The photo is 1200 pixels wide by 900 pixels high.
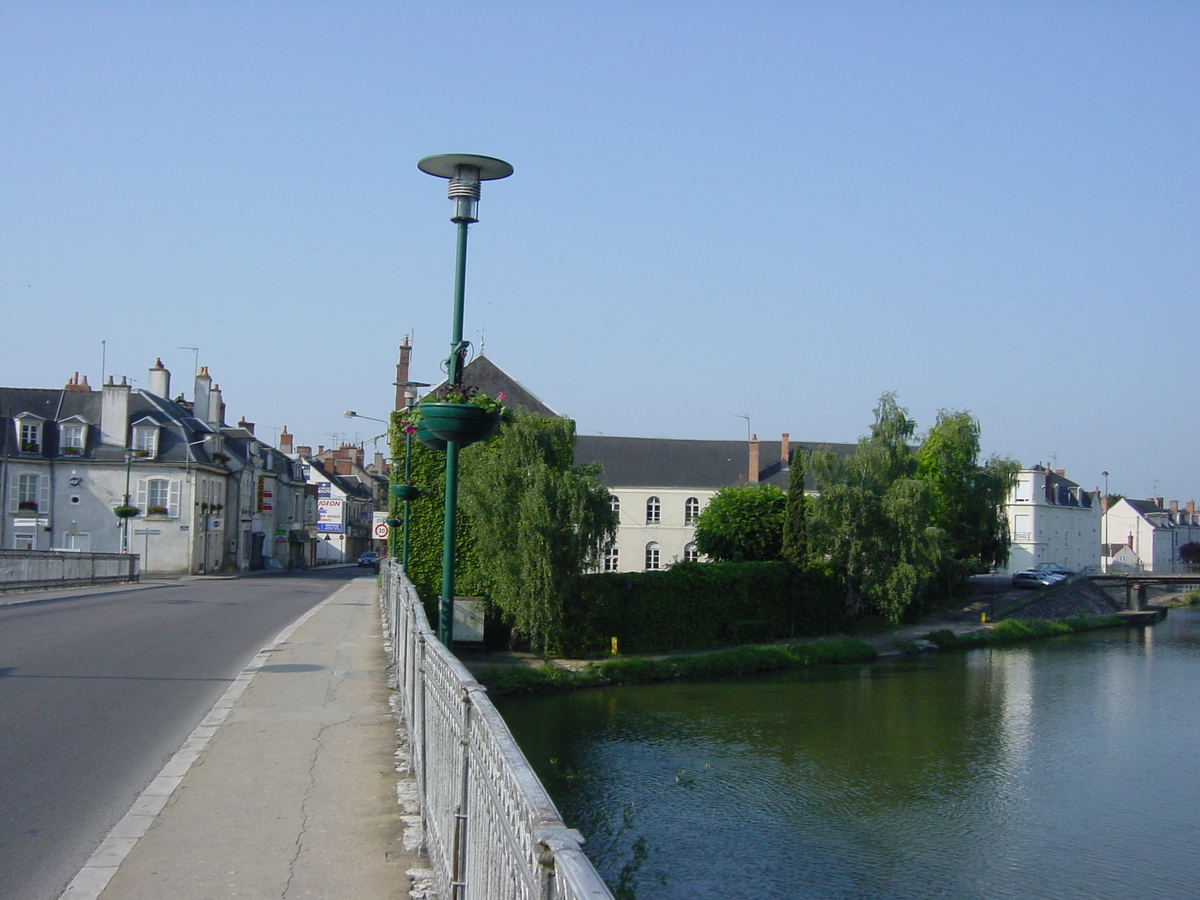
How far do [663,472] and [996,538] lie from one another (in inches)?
691

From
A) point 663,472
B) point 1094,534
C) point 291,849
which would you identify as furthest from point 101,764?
point 1094,534

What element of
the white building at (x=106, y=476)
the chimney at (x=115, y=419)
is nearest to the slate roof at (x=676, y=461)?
the white building at (x=106, y=476)

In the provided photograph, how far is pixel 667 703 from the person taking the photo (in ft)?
84.7

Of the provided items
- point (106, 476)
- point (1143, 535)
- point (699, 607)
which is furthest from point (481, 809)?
point (1143, 535)

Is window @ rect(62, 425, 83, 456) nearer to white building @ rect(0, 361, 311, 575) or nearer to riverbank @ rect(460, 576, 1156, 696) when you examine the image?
white building @ rect(0, 361, 311, 575)

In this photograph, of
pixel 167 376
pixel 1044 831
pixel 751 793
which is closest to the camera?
pixel 1044 831

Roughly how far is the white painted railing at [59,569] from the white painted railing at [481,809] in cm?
2518

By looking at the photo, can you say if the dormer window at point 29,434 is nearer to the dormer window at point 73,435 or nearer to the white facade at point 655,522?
the dormer window at point 73,435

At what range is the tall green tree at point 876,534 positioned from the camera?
36812mm

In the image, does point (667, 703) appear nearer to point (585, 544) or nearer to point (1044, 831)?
point (585, 544)

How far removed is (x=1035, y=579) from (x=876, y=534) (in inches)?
945

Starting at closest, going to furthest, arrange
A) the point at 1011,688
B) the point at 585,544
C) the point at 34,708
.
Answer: the point at 34,708 < the point at 585,544 < the point at 1011,688

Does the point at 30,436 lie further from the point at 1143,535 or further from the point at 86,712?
the point at 1143,535

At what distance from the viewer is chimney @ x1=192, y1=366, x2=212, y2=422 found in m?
52.9
